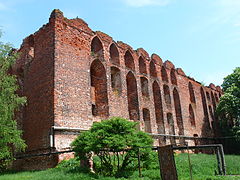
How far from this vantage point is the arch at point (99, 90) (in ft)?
49.6

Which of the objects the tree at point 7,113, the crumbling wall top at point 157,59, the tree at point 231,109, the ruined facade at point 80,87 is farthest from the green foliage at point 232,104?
the tree at point 7,113

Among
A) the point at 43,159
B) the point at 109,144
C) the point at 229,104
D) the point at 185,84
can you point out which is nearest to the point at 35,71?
the point at 43,159

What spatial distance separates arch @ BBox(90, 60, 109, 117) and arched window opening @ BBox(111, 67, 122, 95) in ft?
4.36

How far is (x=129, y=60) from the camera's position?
1912 cm

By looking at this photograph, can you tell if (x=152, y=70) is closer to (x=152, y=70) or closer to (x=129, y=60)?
(x=152, y=70)

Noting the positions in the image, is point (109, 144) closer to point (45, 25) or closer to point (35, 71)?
point (35, 71)

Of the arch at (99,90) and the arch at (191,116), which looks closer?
the arch at (99,90)

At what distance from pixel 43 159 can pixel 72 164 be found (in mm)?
1795

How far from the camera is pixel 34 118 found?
13086 mm

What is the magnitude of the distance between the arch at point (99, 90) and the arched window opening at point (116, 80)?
133cm

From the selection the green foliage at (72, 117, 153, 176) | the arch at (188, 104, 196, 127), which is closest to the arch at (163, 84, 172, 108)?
the arch at (188, 104, 196, 127)

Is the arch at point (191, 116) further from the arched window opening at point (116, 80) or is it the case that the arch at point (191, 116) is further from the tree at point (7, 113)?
the tree at point (7, 113)

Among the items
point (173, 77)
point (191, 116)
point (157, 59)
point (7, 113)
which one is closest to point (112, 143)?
point (7, 113)

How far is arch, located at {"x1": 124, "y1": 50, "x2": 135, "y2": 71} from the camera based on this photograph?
62.0 feet
